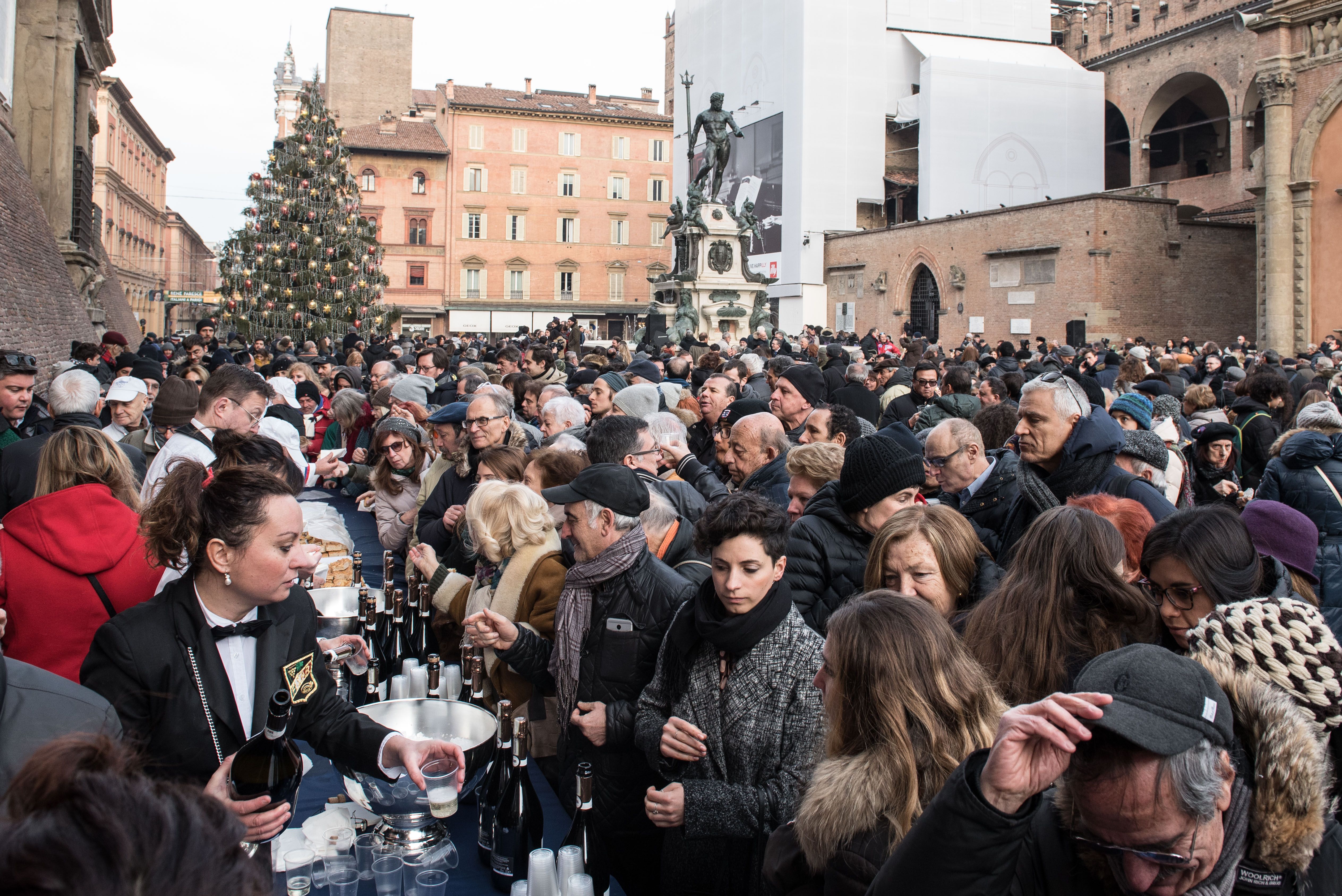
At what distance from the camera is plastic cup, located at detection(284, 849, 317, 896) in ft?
7.62

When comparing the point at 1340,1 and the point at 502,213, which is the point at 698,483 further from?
the point at 502,213

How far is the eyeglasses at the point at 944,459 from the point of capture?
488 centimetres

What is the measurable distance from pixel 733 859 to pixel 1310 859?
1.52 m

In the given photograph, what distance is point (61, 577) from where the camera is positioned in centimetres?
319

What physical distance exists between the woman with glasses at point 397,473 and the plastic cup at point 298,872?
3744 mm

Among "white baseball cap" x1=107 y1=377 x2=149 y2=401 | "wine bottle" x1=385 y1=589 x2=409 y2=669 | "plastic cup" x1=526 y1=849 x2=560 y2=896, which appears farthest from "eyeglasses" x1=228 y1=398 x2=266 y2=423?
"plastic cup" x1=526 y1=849 x2=560 y2=896

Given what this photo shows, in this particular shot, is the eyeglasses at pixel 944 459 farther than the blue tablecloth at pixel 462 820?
Yes

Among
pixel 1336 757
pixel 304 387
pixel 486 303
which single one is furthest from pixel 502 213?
pixel 1336 757

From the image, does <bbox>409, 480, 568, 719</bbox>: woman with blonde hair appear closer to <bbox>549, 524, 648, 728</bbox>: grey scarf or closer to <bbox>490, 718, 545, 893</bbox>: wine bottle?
<bbox>549, 524, 648, 728</bbox>: grey scarf

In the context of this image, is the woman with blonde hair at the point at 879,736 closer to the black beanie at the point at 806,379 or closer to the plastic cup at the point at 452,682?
the plastic cup at the point at 452,682

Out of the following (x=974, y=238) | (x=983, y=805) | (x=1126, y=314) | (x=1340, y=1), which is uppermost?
(x=1340, y=1)

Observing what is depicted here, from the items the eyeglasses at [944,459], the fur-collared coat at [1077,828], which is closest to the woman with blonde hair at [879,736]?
the fur-collared coat at [1077,828]

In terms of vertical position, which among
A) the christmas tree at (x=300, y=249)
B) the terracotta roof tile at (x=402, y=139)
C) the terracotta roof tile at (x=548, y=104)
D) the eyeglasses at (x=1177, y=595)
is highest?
the terracotta roof tile at (x=548, y=104)

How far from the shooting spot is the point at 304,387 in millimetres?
10977
